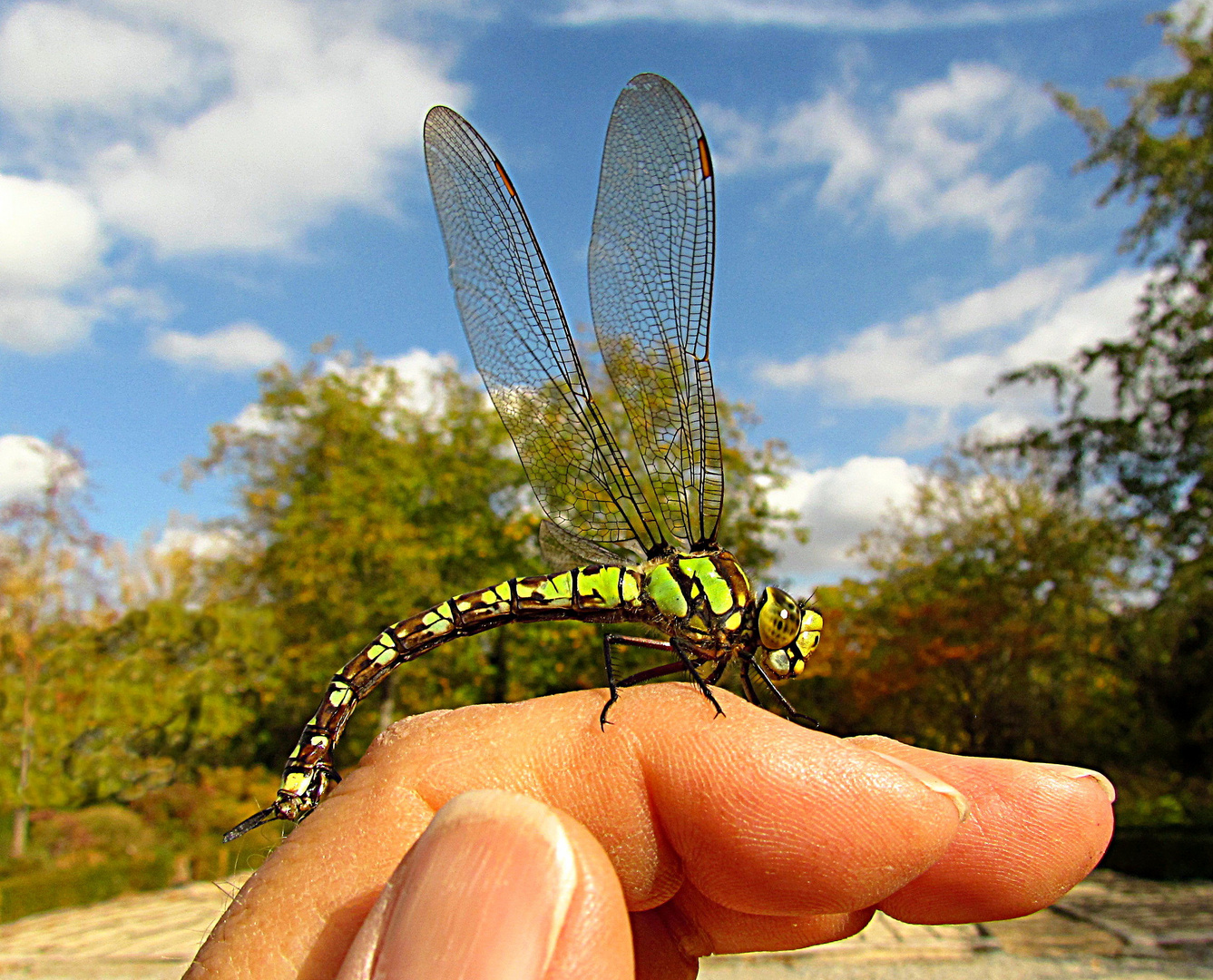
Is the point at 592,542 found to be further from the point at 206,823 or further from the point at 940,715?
the point at 206,823

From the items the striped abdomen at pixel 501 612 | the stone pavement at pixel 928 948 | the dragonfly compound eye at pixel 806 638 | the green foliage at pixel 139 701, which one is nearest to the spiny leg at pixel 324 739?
the striped abdomen at pixel 501 612

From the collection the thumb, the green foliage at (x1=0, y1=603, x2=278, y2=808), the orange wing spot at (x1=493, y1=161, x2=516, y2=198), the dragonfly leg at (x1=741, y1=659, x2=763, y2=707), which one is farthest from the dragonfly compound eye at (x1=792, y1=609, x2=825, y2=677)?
the green foliage at (x1=0, y1=603, x2=278, y2=808)

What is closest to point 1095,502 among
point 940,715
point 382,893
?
point 940,715

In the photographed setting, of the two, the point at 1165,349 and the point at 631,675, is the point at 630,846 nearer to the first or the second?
the point at 631,675

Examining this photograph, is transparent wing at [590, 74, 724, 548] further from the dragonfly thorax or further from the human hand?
the human hand

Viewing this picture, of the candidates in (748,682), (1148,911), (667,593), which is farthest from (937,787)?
(1148,911)

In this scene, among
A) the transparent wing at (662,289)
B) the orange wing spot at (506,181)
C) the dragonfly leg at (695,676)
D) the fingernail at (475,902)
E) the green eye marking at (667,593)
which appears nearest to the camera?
the fingernail at (475,902)

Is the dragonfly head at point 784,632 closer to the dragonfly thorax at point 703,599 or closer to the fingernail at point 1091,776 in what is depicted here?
the dragonfly thorax at point 703,599

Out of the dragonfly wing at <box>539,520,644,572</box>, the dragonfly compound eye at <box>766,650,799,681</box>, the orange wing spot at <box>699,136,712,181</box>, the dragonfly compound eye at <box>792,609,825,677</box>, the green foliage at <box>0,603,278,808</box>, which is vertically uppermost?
the orange wing spot at <box>699,136,712,181</box>
